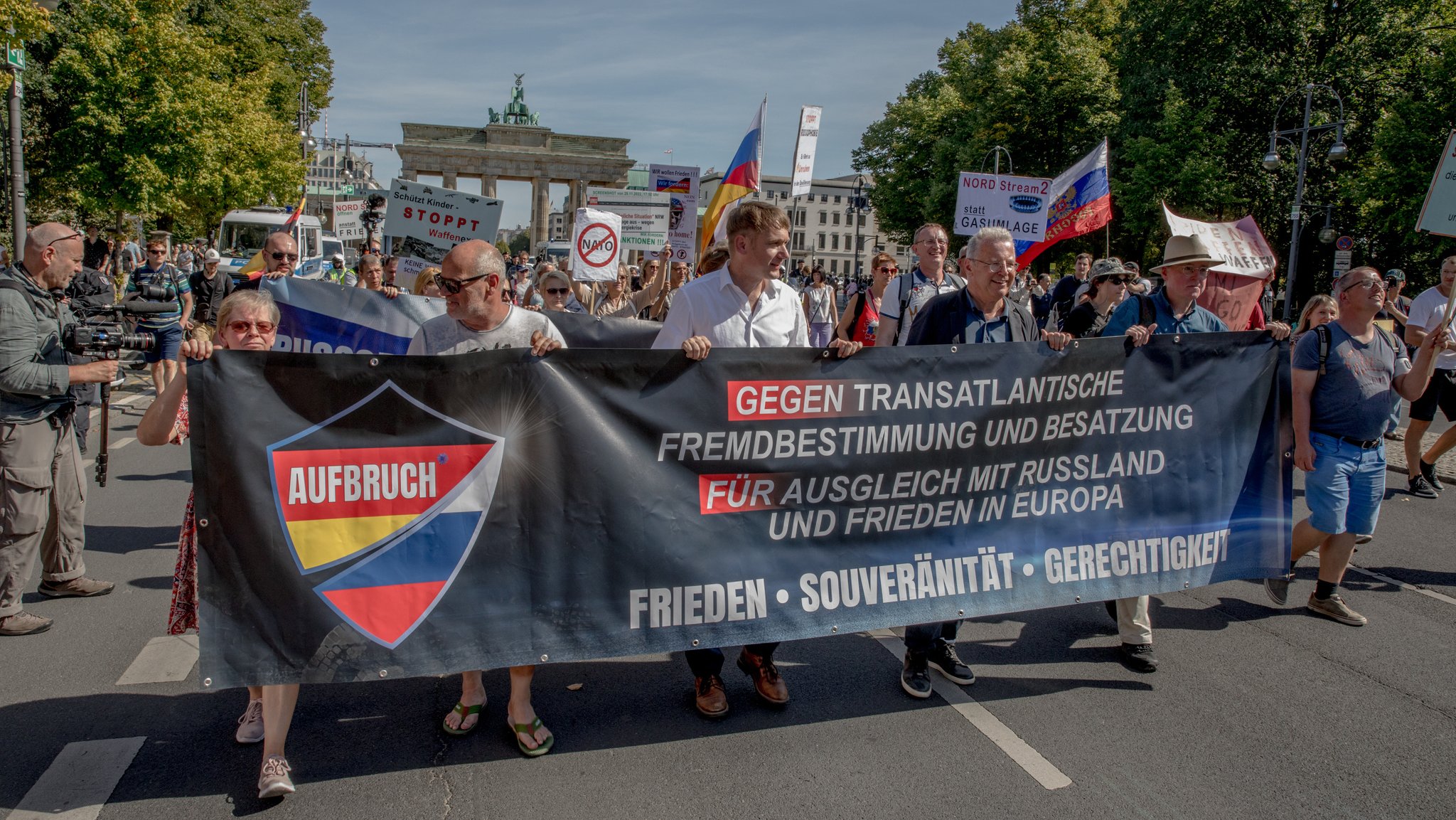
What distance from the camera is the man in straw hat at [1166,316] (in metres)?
4.52

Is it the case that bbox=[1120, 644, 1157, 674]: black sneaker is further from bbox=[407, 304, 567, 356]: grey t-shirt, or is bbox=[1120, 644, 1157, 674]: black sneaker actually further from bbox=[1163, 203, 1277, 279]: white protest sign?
bbox=[1163, 203, 1277, 279]: white protest sign

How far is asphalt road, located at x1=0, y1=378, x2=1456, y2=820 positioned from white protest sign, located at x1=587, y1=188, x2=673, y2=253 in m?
8.93

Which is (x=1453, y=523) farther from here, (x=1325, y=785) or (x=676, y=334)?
(x=676, y=334)

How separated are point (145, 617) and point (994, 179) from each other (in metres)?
9.54

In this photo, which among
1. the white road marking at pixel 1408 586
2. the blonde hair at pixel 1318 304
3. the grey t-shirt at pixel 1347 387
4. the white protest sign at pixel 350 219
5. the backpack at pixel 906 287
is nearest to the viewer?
the grey t-shirt at pixel 1347 387

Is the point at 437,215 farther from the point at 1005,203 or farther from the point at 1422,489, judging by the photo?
the point at 1422,489

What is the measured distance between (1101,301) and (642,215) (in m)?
7.17

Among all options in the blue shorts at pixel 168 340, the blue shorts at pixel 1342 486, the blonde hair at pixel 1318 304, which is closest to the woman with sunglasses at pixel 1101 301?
the blonde hair at pixel 1318 304

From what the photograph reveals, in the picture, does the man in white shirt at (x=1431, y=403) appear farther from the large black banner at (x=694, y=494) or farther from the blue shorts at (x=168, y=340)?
the blue shorts at (x=168, y=340)

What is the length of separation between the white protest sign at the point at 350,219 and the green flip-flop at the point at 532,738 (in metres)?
13.9

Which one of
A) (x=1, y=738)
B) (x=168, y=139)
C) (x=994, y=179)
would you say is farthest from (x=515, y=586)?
(x=168, y=139)

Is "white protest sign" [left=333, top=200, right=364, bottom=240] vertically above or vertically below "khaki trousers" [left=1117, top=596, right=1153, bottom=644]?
above

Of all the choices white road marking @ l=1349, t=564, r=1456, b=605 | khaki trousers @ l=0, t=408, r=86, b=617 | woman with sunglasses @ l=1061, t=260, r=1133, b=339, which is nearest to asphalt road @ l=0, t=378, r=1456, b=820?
khaki trousers @ l=0, t=408, r=86, b=617

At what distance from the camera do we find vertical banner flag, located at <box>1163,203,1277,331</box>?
7.47 metres
